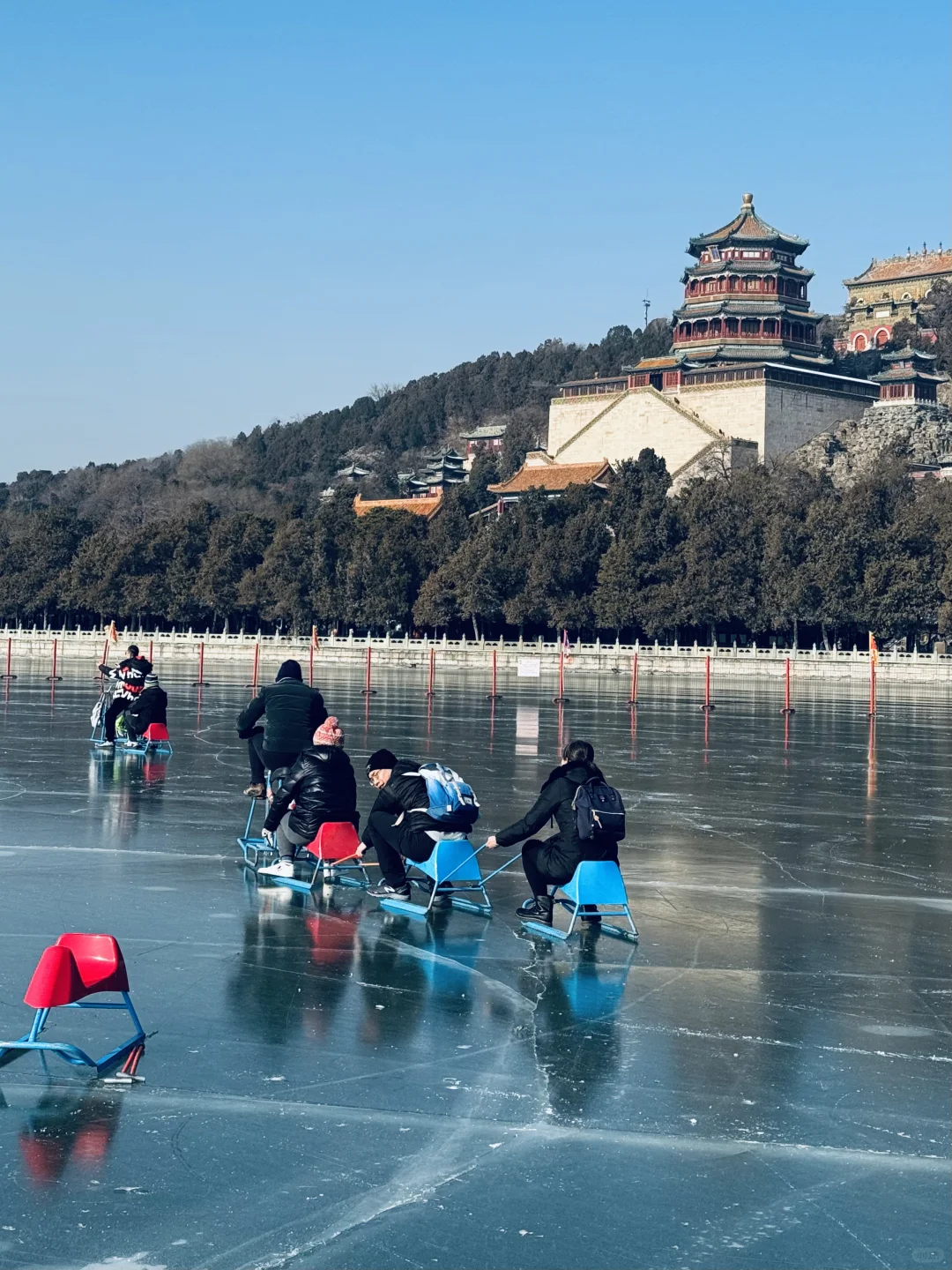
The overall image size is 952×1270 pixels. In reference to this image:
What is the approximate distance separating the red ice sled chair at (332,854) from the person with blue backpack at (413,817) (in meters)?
0.46

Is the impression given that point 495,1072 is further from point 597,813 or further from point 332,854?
point 332,854

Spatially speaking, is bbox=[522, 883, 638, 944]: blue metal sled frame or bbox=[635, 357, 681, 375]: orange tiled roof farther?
bbox=[635, 357, 681, 375]: orange tiled roof

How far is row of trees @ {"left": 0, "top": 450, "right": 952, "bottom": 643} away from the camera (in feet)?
220

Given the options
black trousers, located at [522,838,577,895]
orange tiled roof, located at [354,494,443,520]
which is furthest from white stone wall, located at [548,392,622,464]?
black trousers, located at [522,838,577,895]

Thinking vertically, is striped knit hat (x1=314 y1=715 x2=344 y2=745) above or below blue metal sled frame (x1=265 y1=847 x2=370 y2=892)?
above

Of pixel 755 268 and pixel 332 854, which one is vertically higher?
pixel 755 268

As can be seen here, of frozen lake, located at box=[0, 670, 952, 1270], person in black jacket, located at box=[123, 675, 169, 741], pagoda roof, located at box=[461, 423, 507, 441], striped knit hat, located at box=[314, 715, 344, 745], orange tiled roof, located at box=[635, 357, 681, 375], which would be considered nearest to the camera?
frozen lake, located at box=[0, 670, 952, 1270]

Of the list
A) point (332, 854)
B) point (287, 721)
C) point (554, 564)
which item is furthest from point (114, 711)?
point (554, 564)

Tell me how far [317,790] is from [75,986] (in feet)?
14.2

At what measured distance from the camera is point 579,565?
249 ft

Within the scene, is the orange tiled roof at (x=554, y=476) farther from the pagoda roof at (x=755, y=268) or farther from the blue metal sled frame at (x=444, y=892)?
the blue metal sled frame at (x=444, y=892)

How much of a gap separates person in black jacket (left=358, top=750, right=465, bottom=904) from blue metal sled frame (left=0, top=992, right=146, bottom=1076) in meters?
3.47

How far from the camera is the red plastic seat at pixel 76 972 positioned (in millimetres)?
6516

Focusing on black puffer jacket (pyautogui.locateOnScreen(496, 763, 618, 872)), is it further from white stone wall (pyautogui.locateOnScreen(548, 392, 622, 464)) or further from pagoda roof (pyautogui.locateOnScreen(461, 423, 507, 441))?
pagoda roof (pyautogui.locateOnScreen(461, 423, 507, 441))
